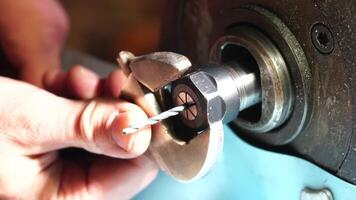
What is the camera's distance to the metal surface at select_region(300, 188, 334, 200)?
1.46 feet

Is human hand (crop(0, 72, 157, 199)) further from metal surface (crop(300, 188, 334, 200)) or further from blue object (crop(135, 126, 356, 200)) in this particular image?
metal surface (crop(300, 188, 334, 200))

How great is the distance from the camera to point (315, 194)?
45 centimetres

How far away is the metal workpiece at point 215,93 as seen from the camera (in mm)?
398

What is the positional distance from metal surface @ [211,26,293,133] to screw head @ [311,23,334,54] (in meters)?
0.04

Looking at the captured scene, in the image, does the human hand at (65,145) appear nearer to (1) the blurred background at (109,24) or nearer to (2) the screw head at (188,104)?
(2) the screw head at (188,104)

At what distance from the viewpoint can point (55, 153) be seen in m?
0.54

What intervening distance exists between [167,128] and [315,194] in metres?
0.13

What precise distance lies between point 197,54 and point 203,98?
17 centimetres

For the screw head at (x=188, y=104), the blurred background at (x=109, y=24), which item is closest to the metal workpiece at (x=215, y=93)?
the screw head at (x=188, y=104)

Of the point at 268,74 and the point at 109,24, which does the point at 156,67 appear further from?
the point at 109,24

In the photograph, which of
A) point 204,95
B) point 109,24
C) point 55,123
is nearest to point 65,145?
point 55,123

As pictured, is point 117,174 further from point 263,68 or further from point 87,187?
point 263,68

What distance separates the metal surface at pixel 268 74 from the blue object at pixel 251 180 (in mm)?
37

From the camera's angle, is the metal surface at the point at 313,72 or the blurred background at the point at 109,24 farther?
the blurred background at the point at 109,24
